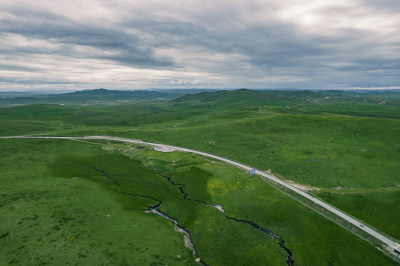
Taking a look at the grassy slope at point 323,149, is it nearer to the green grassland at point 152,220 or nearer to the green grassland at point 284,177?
the green grassland at point 284,177

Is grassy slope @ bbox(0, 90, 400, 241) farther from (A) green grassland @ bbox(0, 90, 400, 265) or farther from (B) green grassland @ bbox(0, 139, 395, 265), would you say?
(B) green grassland @ bbox(0, 139, 395, 265)

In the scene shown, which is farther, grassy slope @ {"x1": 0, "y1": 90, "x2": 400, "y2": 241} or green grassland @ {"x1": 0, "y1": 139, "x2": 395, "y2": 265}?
grassy slope @ {"x1": 0, "y1": 90, "x2": 400, "y2": 241}

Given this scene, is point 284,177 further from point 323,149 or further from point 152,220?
point 152,220

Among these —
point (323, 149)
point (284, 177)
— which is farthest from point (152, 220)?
point (323, 149)

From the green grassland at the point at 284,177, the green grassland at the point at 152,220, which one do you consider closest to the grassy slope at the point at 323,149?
the green grassland at the point at 284,177

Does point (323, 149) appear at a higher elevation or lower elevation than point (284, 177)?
higher

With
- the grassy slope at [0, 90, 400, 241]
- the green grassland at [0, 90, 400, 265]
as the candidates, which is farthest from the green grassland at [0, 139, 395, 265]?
the grassy slope at [0, 90, 400, 241]

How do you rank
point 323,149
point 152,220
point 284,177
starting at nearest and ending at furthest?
point 152,220 → point 284,177 → point 323,149

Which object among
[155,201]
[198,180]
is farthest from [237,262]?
[198,180]
